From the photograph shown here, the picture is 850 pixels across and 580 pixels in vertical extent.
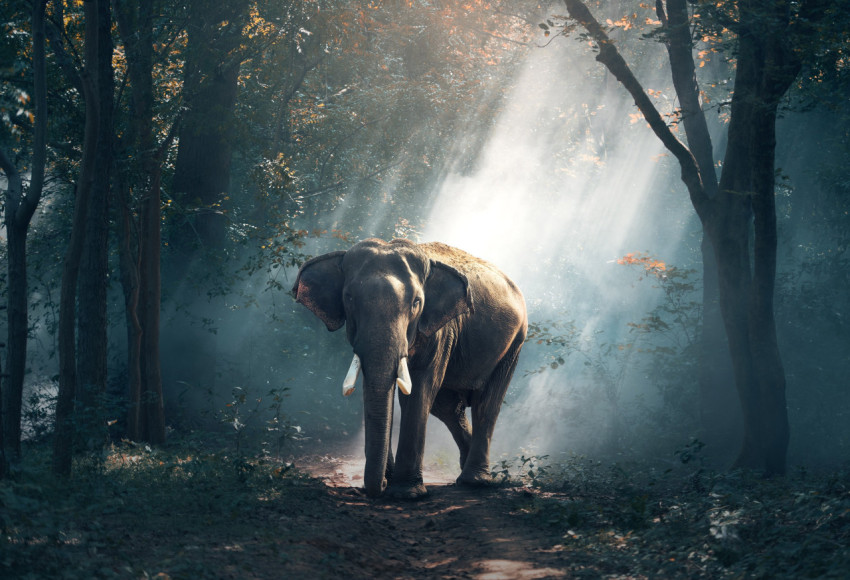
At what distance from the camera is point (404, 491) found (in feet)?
29.8

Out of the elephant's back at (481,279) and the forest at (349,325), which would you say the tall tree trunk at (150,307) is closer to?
the forest at (349,325)

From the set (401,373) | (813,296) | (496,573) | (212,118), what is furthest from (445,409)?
(813,296)

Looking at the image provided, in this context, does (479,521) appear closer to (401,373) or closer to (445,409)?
(401,373)

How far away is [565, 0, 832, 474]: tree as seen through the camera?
10484 millimetres

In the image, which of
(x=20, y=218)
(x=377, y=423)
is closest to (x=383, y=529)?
(x=377, y=423)

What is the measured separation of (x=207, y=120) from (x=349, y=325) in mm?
Answer: 6832

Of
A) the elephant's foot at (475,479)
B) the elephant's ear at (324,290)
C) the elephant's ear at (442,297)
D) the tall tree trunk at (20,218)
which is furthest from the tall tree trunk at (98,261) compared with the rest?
the elephant's foot at (475,479)

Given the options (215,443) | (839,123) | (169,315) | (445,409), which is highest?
(839,123)

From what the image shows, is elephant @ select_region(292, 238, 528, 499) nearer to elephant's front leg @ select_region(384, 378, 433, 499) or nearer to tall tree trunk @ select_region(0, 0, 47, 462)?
elephant's front leg @ select_region(384, 378, 433, 499)

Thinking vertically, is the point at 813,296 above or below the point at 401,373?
above

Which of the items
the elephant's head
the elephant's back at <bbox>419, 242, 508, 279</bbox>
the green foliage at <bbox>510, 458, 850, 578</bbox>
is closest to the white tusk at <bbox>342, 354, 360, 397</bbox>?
the elephant's head

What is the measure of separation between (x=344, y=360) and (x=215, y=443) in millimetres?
5852

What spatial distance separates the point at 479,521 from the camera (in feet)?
26.8

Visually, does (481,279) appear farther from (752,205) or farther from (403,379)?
(752,205)
